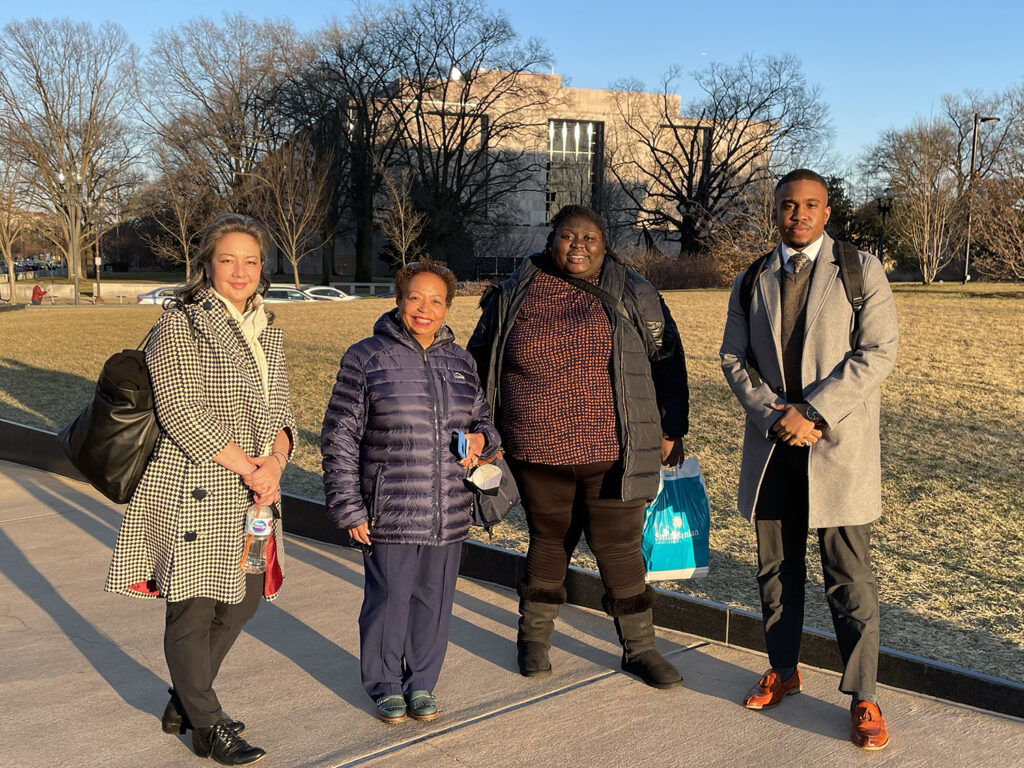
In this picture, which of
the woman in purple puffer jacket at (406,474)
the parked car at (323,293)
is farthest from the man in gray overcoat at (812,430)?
the parked car at (323,293)

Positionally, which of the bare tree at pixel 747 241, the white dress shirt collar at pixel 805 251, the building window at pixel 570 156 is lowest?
the white dress shirt collar at pixel 805 251

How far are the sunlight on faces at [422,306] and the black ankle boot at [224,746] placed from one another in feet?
5.27

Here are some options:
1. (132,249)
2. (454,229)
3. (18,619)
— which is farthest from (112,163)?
(18,619)

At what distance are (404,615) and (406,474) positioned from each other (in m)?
0.58

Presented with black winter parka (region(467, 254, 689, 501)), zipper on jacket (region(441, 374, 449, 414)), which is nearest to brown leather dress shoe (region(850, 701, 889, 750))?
black winter parka (region(467, 254, 689, 501))

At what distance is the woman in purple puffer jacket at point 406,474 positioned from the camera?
362cm

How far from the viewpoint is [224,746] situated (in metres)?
3.32

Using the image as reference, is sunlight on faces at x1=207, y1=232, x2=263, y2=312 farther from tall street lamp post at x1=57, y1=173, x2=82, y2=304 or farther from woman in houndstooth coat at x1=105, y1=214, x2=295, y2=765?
tall street lamp post at x1=57, y1=173, x2=82, y2=304

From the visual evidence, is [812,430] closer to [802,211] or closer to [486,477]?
[802,211]

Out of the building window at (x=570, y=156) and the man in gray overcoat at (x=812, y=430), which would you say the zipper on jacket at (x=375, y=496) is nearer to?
the man in gray overcoat at (x=812, y=430)

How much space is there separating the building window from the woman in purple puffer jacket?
6045 cm

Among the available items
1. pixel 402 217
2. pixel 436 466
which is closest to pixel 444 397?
pixel 436 466

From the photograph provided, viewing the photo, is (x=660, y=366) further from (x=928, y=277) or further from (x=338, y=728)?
(x=928, y=277)

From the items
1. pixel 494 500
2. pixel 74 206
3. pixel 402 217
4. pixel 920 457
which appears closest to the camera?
pixel 494 500
